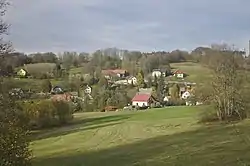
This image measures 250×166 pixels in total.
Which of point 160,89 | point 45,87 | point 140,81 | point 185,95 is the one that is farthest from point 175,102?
point 45,87

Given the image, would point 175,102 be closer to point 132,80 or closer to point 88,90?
point 88,90

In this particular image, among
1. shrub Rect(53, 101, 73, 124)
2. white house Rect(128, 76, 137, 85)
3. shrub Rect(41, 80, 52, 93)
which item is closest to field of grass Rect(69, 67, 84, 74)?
white house Rect(128, 76, 137, 85)

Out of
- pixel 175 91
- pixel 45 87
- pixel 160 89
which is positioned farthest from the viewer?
pixel 160 89

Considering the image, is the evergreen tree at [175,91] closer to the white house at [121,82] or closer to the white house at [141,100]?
the white house at [141,100]

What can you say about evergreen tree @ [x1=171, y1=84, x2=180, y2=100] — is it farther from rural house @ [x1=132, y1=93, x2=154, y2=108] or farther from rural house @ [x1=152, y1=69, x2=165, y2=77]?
rural house @ [x1=152, y1=69, x2=165, y2=77]

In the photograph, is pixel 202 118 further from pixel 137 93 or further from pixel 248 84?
pixel 137 93

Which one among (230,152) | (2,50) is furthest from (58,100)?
(2,50)

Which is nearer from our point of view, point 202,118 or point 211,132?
point 211,132
